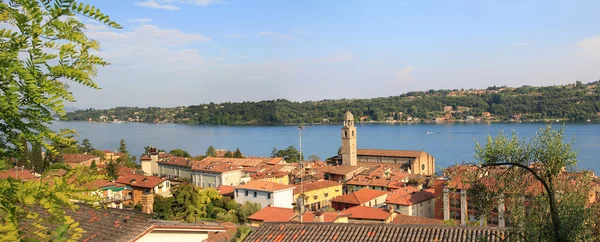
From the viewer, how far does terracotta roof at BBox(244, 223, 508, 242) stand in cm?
687

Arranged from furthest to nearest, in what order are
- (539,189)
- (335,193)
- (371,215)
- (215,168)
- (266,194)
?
(215,168)
(335,193)
(266,194)
(371,215)
(539,189)

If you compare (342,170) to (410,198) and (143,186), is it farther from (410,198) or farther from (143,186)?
(143,186)

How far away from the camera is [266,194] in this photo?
85.6ft

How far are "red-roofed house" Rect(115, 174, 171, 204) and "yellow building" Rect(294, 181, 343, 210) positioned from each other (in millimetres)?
8318

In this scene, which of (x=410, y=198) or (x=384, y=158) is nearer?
(x=410, y=198)

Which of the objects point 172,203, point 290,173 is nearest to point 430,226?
point 172,203

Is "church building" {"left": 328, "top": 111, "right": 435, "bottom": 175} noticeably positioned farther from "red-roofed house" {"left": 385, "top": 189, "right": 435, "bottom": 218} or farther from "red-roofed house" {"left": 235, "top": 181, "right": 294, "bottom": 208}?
"red-roofed house" {"left": 235, "top": 181, "right": 294, "bottom": 208}

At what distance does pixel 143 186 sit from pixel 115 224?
72.4 feet

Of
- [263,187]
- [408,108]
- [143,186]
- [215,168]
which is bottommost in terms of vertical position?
[215,168]

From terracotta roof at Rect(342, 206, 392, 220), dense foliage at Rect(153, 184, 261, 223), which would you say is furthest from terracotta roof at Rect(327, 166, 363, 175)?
terracotta roof at Rect(342, 206, 392, 220)

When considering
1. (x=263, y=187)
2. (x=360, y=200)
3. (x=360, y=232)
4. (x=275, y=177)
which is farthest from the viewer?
(x=275, y=177)

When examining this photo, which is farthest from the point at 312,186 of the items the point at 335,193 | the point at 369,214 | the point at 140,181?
the point at 140,181

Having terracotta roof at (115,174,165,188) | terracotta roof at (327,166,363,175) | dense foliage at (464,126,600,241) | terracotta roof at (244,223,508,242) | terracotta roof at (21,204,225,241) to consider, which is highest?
dense foliage at (464,126,600,241)

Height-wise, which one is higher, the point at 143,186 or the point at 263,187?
the point at 143,186
